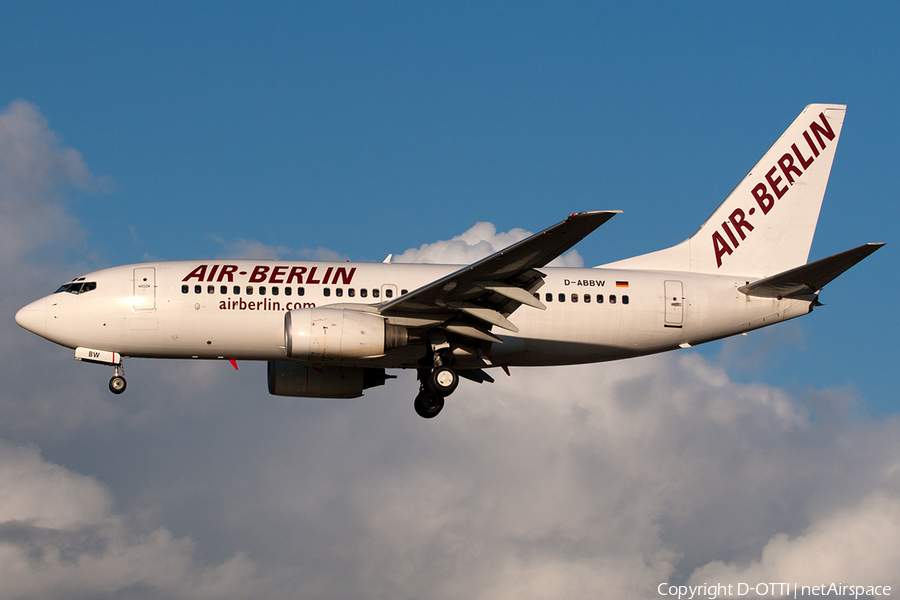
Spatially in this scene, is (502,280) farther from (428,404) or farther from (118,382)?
(118,382)

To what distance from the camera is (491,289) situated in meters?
26.2

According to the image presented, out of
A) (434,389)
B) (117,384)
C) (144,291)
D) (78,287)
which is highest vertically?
(78,287)

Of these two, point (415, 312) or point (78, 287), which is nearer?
point (415, 312)

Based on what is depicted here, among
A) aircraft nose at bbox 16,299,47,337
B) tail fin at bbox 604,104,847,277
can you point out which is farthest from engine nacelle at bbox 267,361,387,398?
tail fin at bbox 604,104,847,277

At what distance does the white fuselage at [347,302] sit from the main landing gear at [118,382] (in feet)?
2.68

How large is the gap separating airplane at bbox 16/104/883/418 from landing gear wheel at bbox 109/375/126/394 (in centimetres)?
6

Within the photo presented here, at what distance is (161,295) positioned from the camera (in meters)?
28.8

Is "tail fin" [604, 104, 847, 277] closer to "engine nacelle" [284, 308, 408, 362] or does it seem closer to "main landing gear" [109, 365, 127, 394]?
"engine nacelle" [284, 308, 408, 362]

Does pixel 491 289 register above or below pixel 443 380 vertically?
above

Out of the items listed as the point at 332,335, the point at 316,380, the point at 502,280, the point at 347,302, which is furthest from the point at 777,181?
the point at 316,380

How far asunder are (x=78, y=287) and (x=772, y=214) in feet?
74.5

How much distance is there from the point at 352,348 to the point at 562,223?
747cm

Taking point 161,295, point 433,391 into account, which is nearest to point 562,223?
point 433,391

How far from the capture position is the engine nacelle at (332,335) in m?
26.8
